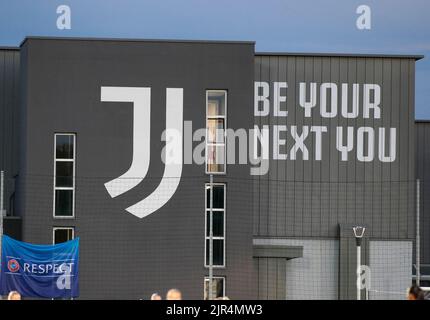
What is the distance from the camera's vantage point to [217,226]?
26047mm

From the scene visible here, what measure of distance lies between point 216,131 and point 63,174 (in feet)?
13.3

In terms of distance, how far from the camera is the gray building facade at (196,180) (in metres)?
25.6

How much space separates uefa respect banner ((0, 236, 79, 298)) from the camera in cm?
2280

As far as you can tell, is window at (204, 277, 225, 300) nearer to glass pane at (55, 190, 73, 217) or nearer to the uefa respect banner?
the uefa respect banner

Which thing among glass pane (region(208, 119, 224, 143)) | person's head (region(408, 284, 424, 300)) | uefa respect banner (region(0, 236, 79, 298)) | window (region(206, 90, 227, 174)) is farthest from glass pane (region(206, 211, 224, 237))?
person's head (region(408, 284, 424, 300))

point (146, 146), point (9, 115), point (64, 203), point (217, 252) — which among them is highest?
point (9, 115)

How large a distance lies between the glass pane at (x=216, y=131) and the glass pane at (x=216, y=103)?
0.60 feet

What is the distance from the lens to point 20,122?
90.2 ft

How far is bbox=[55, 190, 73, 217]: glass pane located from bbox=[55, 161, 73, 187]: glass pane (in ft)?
0.67

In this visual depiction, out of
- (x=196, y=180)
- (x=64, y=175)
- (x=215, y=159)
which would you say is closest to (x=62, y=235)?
(x=64, y=175)

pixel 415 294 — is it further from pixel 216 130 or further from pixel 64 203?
pixel 64 203

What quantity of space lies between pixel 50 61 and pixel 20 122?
2363 mm

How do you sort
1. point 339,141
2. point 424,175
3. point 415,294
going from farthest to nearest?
point 424,175, point 339,141, point 415,294
